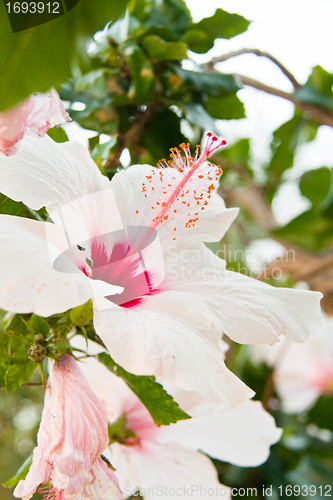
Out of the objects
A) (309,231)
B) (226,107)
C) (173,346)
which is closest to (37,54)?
(173,346)

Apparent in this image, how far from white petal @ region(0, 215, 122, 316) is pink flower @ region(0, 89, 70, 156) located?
0.24 feet

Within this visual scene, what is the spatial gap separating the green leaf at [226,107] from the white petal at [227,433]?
627mm

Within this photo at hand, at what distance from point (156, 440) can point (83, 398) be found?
Answer: 9.9 inches

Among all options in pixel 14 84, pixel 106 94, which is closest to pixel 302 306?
pixel 14 84

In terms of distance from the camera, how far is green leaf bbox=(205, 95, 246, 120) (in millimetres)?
901

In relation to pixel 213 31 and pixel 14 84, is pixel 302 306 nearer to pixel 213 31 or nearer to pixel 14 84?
pixel 14 84

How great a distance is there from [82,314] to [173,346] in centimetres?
13

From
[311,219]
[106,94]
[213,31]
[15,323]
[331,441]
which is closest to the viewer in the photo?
[15,323]

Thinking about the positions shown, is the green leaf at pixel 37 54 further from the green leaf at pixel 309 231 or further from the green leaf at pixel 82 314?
the green leaf at pixel 309 231

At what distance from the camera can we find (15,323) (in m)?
0.50

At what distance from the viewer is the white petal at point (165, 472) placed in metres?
0.57

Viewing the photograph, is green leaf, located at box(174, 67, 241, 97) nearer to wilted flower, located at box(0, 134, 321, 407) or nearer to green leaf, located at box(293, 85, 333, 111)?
wilted flower, located at box(0, 134, 321, 407)

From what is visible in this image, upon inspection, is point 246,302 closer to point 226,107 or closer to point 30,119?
point 30,119

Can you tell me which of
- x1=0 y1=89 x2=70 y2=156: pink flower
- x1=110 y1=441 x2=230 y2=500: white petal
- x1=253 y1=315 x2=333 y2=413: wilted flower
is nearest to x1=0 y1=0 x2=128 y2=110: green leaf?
A: x1=0 y1=89 x2=70 y2=156: pink flower
